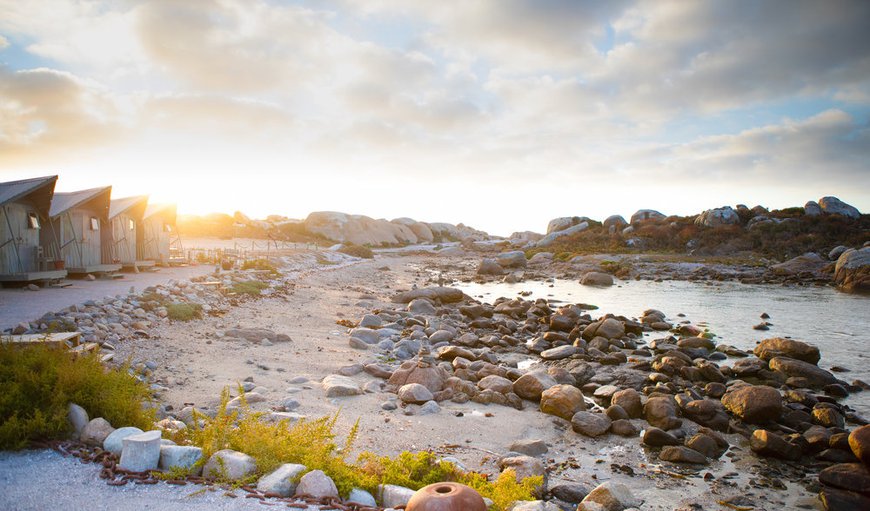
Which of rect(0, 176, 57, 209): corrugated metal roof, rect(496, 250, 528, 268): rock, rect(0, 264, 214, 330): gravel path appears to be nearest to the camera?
rect(0, 264, 214, 330): gravel path

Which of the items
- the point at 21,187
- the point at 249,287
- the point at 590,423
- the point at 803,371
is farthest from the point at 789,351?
the point at 21,187

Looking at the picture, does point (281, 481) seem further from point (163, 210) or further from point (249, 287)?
point (163, 210)

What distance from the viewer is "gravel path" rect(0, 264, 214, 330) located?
1151cm

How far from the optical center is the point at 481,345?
48.8 feet

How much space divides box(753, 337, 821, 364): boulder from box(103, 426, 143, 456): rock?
14.2 meters

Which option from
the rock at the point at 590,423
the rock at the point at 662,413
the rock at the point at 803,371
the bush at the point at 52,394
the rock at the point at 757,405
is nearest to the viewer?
the bush at the point at 52,394

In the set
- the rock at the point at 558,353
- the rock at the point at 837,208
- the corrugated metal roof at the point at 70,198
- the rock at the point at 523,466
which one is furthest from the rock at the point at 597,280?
the rock at the point at 837,208

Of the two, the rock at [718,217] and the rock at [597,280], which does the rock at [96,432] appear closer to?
the rock at [597,280]

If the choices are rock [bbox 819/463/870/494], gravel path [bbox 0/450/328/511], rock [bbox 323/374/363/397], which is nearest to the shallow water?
rock [bbox 819/463/870/494]

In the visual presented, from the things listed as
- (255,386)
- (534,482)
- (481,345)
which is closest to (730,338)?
(481,345)

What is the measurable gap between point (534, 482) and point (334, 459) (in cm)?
225

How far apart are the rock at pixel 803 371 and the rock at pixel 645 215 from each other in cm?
5484

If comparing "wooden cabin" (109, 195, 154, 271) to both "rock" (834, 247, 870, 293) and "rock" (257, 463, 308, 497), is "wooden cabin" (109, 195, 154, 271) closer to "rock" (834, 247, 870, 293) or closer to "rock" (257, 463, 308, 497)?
"rock" (257, 463, 308, 497)

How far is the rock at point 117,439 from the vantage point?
503 cm
